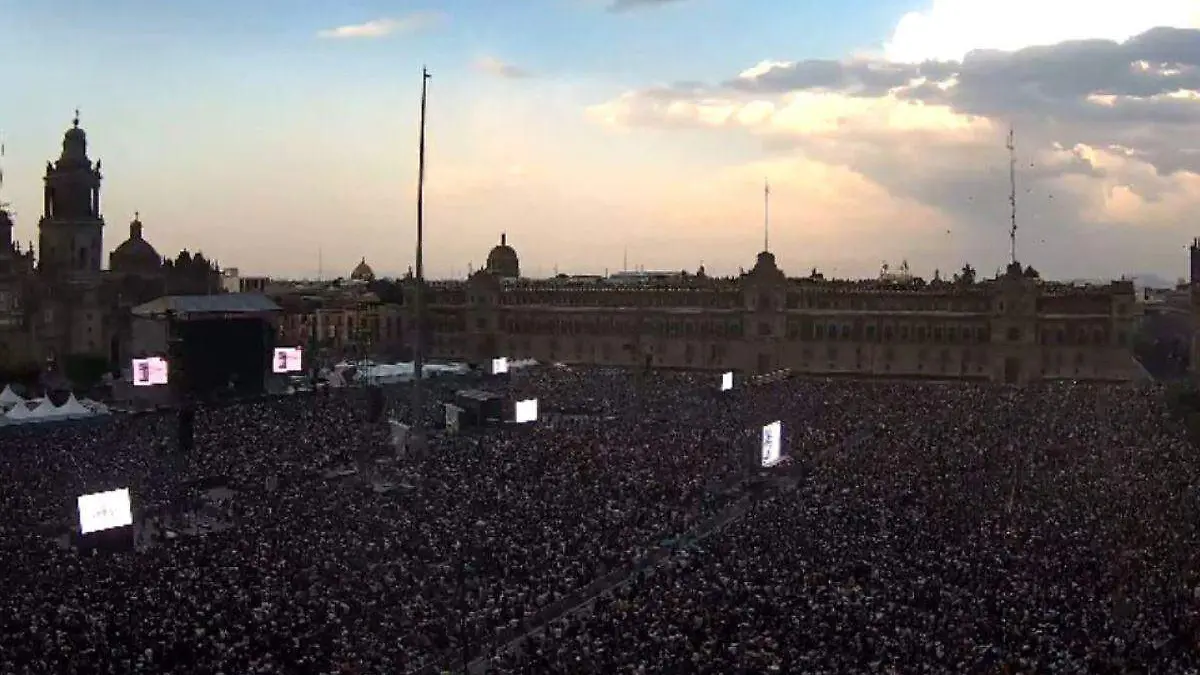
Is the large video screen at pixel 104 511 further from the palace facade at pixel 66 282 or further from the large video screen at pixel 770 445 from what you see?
the palace facade at pixel 66 282

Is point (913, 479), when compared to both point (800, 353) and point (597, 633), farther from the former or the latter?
point (800, 353)

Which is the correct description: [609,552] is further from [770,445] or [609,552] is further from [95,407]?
[95,407]

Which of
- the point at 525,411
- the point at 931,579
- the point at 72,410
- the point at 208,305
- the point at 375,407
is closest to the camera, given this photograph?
the point at 931,579

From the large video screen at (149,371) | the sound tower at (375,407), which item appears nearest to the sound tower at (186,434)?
the sound tower at (375,407)

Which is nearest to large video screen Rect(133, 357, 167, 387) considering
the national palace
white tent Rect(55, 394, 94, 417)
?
white tent Rect(55, 394, 94, 417)

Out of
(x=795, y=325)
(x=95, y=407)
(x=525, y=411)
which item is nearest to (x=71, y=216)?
(x=95, y=407)

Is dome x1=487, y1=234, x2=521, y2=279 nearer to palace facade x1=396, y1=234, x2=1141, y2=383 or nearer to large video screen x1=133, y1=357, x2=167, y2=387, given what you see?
palace facade x1=396, y1=234, x2=1141, y2=383

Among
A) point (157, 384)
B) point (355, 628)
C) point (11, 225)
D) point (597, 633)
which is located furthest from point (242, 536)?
point (11, 225)
